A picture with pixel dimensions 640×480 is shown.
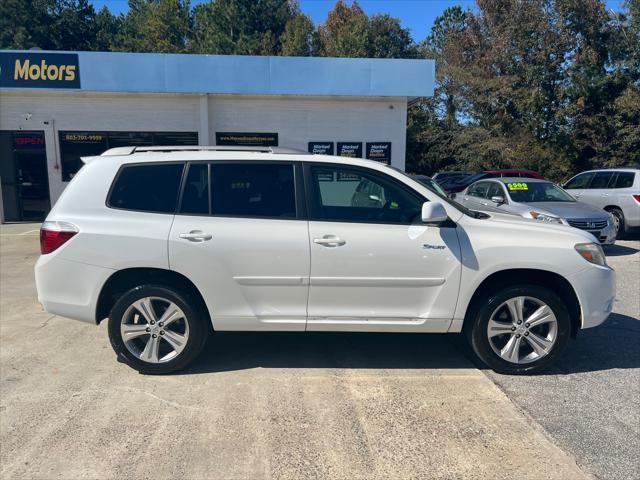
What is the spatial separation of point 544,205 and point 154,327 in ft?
26.3

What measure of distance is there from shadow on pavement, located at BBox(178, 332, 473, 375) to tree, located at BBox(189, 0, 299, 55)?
3637cm

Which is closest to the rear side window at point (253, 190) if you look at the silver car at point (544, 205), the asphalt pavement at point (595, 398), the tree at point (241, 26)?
the asphalt pavement at point (595, 398)

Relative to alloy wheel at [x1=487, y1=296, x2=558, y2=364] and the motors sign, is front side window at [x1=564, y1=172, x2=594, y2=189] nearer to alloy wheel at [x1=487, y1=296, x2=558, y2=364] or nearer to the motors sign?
alloy wheel at [x1=487, y1=296, x2=558, y2=364]

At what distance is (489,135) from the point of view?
1199 inches

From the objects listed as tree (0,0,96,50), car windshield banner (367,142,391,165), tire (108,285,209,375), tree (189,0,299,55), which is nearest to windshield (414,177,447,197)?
tire (108,285,209,375)

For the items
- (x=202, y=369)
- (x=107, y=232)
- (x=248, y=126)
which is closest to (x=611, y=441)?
(x=202, y=369)

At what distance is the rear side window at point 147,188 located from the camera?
4160mm

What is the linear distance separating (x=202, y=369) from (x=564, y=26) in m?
30.3

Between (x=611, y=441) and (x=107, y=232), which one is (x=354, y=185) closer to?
(x=107, y=232)

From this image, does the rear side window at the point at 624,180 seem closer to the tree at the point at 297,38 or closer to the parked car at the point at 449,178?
the parked car at the point at 449,178

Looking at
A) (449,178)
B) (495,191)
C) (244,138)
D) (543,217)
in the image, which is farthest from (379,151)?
(449,178)

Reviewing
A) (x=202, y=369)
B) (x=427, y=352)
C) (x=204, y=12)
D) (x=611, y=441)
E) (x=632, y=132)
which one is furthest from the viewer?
(x=204, y=12)

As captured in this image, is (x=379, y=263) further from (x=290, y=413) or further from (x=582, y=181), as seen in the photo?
(x=582, y=181)

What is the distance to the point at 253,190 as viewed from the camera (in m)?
4.19
